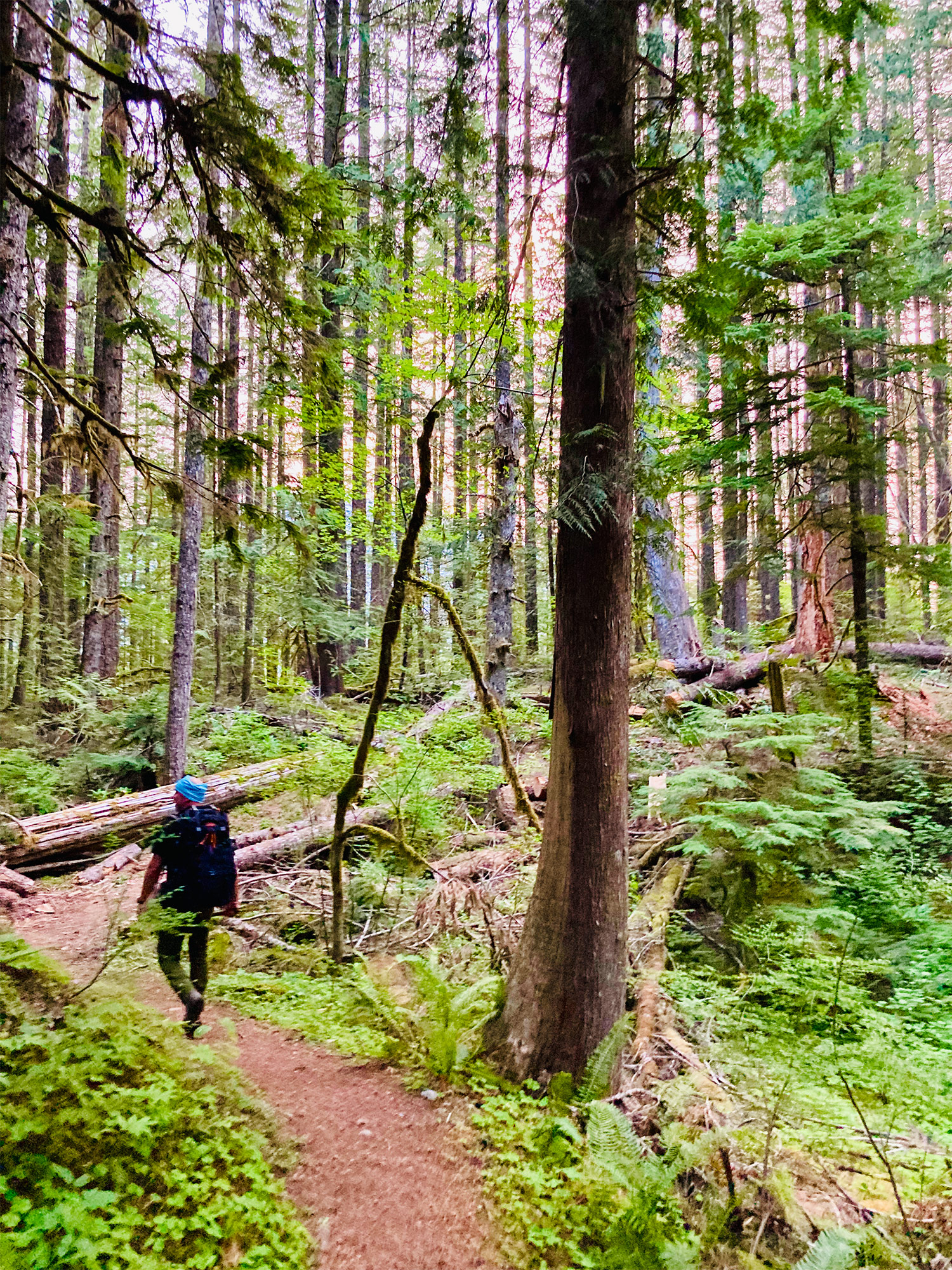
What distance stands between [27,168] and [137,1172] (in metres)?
6.28

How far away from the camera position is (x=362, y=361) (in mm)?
6723

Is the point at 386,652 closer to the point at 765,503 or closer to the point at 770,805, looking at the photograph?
the point at 770,805

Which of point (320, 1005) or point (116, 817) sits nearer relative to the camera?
point (320, 1005)

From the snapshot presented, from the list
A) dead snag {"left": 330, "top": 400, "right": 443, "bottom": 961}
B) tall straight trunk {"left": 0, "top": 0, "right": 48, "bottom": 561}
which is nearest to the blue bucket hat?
dead snag {"left": 330, "top": 400, "right": 443, "bottom": 961}

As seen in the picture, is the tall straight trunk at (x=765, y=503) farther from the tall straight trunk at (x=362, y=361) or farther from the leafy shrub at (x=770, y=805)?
the tall straight trunk at (x=362, y=361)

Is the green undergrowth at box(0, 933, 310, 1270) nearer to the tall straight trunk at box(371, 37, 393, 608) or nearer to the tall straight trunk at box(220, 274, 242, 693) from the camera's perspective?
the tall straight trunk at box(371, 37, 393, 608)

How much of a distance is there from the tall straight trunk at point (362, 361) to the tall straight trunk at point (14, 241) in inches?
90.1

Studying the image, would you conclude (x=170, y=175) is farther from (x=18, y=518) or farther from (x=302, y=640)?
(x=302, y=640)

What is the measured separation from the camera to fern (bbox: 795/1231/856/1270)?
246 cm

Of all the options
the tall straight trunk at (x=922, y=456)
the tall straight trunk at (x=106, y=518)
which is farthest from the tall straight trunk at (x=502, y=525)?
the tall straight trunk at (x=922, y=456)

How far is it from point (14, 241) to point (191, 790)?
402 cm

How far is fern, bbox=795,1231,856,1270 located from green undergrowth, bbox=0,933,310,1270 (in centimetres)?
216

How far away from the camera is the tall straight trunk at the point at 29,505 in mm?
5285

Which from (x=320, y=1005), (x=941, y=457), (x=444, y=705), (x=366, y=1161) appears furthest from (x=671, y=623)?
(x=366, y=1161)
